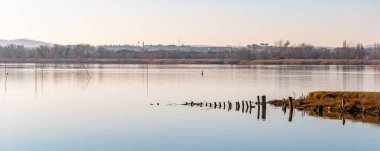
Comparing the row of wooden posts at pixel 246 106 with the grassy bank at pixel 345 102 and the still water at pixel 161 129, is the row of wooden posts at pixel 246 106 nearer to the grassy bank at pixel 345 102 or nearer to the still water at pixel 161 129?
the still water at pixel 161 129

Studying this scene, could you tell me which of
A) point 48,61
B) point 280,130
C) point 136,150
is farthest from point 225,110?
point 48,61

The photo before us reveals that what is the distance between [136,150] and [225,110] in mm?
15904

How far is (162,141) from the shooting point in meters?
26.8

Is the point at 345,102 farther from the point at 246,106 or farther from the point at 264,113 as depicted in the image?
the point at 246,106

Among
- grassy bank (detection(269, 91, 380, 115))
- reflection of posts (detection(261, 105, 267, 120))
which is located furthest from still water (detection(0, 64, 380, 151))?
grassy bank (detection(269, 91, 380, 115))

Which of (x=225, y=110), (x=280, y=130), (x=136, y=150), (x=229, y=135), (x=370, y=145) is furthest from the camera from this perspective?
(x=225, y=110)

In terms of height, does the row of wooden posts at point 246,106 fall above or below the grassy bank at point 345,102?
below

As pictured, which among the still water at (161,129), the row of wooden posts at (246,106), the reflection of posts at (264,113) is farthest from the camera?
the row of wooden posts at (246,106)

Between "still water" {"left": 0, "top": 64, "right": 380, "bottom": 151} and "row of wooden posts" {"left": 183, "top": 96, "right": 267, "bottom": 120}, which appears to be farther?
"row of wooden posts" {"left": 183, "top": 96, "right": 267, "bottom": 120}

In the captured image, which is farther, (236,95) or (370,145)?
(236,95)

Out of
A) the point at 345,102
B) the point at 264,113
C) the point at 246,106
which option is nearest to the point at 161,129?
the point at 264,113

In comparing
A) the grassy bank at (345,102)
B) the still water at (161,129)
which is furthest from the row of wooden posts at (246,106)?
the grassy bank at (345,102)

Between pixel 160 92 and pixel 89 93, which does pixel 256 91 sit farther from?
pixel 89 93

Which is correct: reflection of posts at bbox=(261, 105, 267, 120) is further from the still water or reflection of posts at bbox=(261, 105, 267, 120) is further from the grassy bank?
the grassy bank
